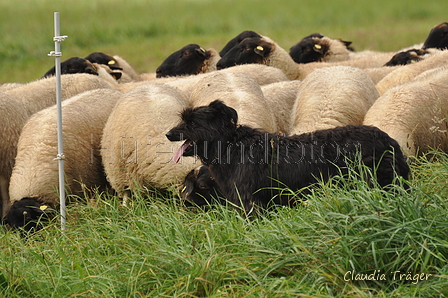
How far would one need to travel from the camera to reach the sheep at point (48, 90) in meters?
7.65

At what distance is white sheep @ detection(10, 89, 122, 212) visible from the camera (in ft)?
19.5

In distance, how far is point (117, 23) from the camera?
2523 centimetres

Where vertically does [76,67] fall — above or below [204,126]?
below

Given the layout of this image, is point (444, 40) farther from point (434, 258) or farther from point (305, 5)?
point (305, 5)

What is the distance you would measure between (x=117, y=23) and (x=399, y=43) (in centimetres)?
1271

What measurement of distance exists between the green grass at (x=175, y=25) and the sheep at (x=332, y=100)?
36.6 feet

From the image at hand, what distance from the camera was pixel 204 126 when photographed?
468cm

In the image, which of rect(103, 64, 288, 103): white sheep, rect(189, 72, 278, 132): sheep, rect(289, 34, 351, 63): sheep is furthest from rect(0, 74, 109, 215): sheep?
rect(289, 34, 351, 63): sheep

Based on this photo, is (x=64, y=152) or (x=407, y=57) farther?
(x=407, y=57)

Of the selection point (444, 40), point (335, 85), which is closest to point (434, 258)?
point (335, 85)

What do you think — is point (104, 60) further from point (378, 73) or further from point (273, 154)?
point (273, 154)

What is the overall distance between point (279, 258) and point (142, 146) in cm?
289

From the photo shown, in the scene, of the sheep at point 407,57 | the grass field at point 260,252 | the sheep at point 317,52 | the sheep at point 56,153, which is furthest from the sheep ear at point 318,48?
the grass field at point 260,252

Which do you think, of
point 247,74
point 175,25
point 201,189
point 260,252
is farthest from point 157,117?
point 175,25
